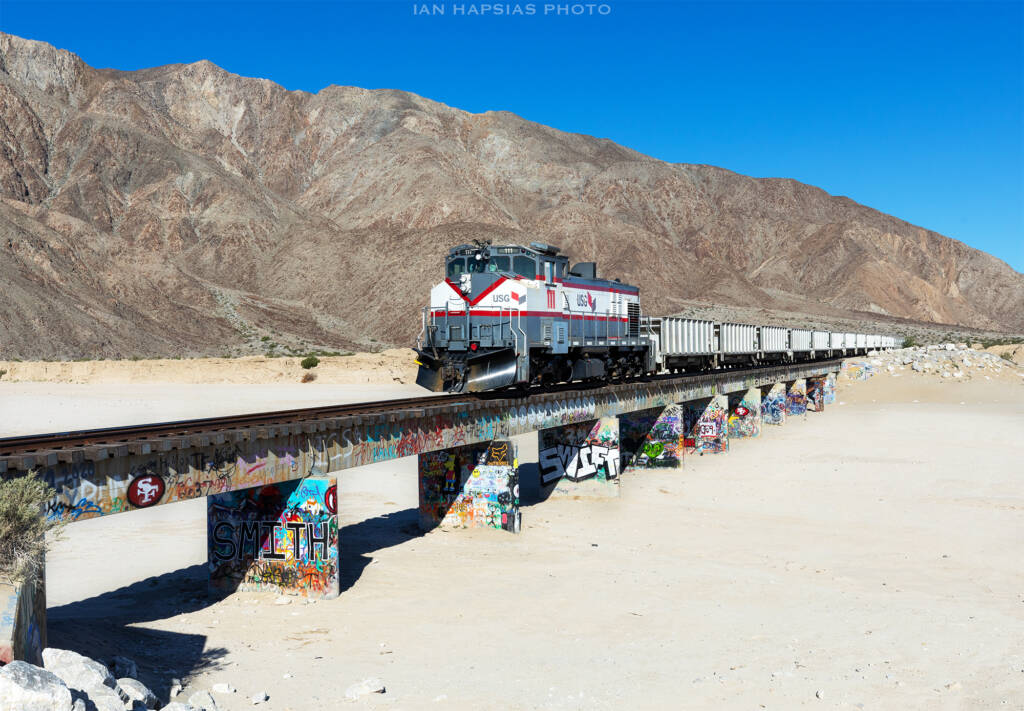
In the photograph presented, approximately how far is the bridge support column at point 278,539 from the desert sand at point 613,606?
1.46ft

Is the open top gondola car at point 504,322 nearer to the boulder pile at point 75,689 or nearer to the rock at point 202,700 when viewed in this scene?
the rock at point 202,700

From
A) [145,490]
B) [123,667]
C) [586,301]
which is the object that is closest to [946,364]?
[586,301]

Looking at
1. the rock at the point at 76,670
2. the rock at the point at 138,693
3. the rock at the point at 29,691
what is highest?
the rock at the point at 29,691

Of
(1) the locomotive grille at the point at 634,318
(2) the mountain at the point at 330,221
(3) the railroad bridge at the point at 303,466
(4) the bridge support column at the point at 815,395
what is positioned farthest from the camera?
(2) the mountain at the point at 330,221

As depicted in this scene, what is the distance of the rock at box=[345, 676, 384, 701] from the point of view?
11.4 m

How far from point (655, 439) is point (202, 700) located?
24310 mm

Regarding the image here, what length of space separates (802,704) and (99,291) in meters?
95.6

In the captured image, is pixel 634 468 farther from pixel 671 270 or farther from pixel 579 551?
pixel 671 270

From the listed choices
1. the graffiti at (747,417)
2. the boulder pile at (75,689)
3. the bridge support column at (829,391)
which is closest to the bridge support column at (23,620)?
the boulder pile at (75,689)

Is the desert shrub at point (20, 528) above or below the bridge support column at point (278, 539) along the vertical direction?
above

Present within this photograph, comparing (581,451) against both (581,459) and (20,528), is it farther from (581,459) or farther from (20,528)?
(20,528)

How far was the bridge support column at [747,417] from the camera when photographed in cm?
4328

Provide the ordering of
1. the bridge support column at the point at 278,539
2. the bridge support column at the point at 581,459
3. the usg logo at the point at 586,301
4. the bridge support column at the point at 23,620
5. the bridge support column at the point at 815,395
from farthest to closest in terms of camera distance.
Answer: the bridge support column at the point at 815,395, the bridge support column at the point at 581,459, the usg logo at the point at 586,301, the bridge support column at the point at 278,539, the bridge support column at the point at 23,620

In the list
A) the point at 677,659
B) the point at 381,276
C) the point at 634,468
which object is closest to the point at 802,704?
the point at 677,659
